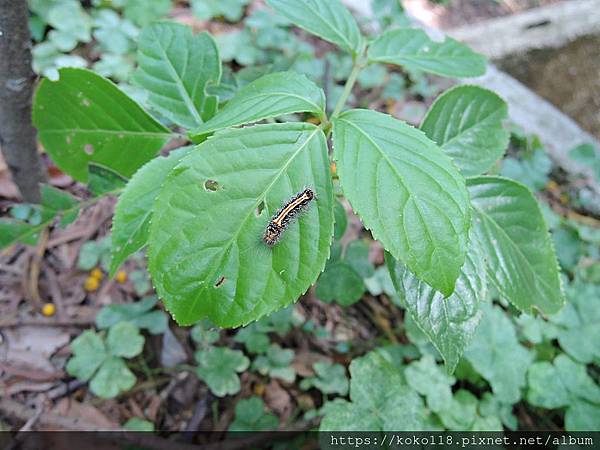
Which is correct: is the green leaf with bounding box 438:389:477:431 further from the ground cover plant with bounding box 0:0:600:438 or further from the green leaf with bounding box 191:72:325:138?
the green leaf with bounding box 191:72:325:138

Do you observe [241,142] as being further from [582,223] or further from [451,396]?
[582,223]

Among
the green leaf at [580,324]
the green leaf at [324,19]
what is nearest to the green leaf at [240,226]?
the green leaf at [324,19]

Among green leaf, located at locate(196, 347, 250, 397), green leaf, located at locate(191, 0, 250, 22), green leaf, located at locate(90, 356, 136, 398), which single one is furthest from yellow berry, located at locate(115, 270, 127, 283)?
green leaf, located at locate(191, 0, 250, 22)

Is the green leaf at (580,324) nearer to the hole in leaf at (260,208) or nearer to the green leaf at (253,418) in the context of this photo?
the green leaf at (253,418)

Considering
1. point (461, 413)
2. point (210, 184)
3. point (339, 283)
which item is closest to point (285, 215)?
point (210, 184)

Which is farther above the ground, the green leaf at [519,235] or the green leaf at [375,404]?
the green leaf at [519,235]

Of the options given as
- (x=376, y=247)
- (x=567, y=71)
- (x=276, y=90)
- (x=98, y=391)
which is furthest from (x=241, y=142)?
(x=567, y=71)

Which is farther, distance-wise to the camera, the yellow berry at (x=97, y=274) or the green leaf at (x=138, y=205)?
the yellow berry at (x=97, y=274)
